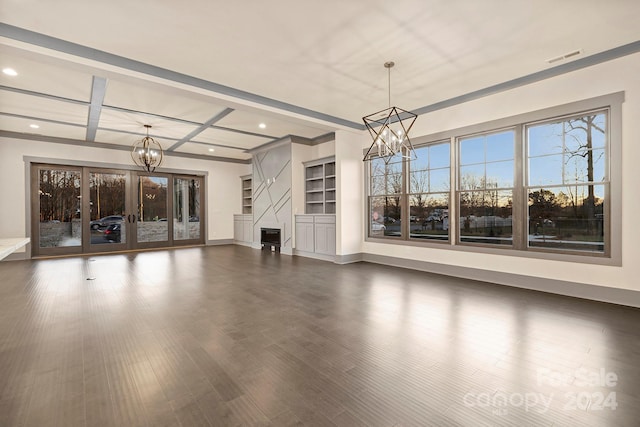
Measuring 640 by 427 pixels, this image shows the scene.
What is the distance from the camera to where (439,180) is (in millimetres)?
5684

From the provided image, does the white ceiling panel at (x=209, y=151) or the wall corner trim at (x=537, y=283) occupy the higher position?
the white ceiling panel at (x=209, y=151)

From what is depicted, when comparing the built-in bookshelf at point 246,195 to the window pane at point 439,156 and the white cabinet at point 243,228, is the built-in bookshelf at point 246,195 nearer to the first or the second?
the white cabinet at point 243,228

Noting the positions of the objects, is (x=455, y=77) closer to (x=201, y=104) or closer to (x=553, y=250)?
(x=553, y=250)

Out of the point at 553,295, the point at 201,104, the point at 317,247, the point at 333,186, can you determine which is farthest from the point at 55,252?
the point at 553,295

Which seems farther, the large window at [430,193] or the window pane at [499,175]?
the large window at [430,193]

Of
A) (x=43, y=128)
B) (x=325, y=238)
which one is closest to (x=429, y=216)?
(x=325, y=238)

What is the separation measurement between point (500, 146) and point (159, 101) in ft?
19.6

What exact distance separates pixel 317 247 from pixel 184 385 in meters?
5.38

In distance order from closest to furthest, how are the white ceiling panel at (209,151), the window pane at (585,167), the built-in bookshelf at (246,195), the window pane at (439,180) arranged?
the window pane at (585,167) → the window pane at (439,180) → the white ceiling panel at (209,151) → the built-in bookshelf at (246,195)

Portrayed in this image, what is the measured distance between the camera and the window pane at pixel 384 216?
643cm

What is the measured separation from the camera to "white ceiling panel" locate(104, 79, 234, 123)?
14.7 ft

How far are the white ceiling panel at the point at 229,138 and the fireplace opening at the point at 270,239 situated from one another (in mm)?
2601

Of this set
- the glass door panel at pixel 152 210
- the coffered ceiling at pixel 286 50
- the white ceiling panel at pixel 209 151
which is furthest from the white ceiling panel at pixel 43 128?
the white ceiling panel at pixel 209 151

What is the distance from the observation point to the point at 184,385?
2.01 meters
